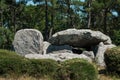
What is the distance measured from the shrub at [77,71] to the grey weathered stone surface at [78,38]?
11875 millimetres

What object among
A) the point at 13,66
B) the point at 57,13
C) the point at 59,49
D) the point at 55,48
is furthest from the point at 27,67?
the point at 57,13

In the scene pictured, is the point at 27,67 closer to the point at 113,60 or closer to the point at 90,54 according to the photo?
the point at 113,60

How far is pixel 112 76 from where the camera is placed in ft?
48.2

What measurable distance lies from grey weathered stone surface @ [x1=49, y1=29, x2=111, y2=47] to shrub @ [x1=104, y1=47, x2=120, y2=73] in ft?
27.6

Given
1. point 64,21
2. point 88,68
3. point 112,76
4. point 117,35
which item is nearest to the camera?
point 88,68

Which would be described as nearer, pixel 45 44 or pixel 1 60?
pixel 1 60

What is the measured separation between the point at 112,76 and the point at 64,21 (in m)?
37.5

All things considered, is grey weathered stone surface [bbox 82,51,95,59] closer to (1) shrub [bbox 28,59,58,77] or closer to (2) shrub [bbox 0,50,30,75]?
(1) shrub [bbox 28,59,58,77]

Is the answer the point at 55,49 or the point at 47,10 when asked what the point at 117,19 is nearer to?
the point at 47,10

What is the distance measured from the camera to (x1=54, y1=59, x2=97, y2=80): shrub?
1163cm

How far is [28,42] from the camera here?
2319cm

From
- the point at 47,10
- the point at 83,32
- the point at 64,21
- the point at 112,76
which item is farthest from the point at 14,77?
the point at 64,21

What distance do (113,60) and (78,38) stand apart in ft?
29.7

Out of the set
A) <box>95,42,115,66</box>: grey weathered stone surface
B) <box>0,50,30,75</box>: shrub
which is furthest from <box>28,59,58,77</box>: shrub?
<box>95,42,115,66</box>: grey weathered stone surface
